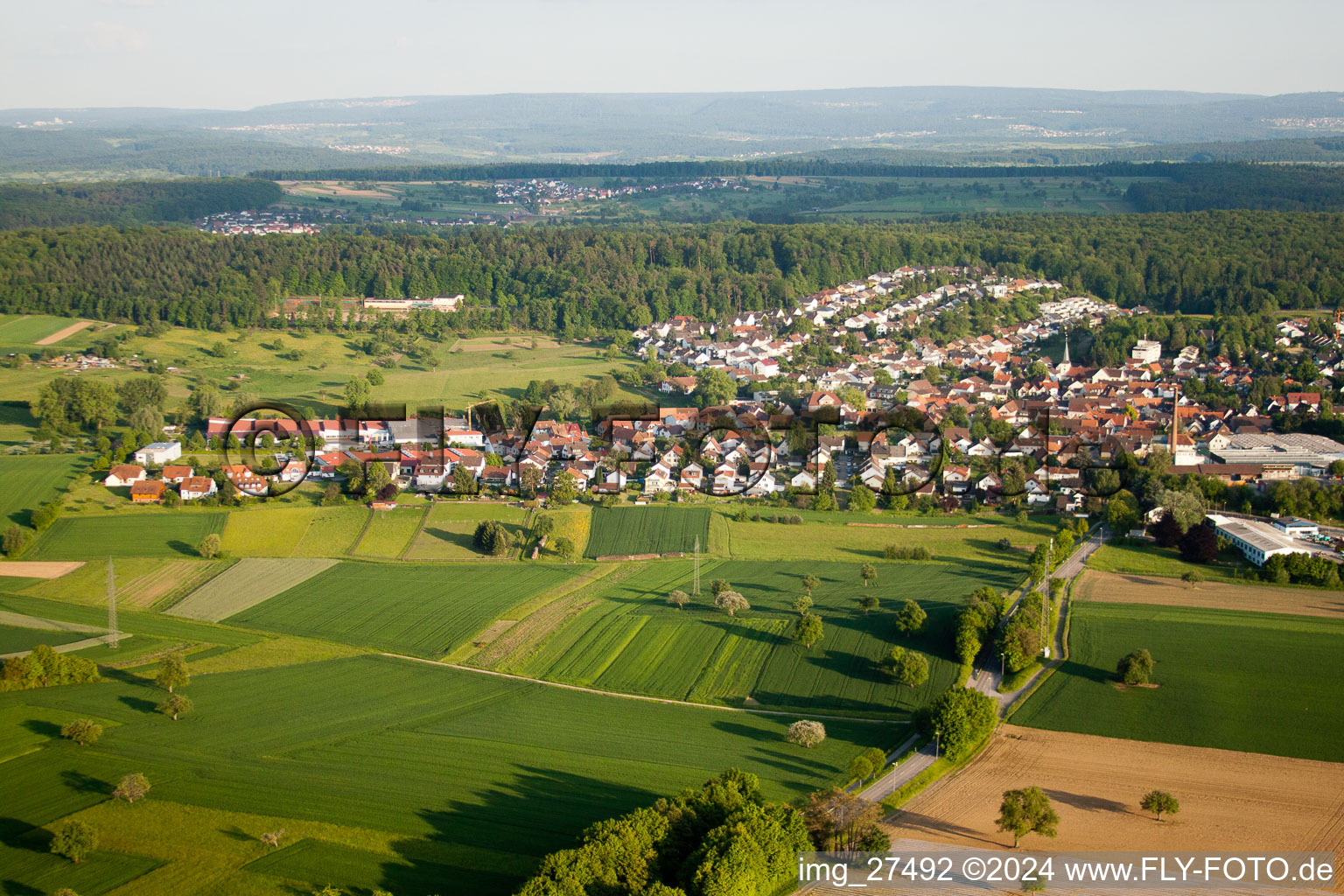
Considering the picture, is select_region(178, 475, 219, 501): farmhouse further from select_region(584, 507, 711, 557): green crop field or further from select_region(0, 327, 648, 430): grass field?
select_region(584, 507, 711, 557): green crop field

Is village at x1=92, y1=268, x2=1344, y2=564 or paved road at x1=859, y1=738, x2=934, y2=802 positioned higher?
village at x1=92, y1=268, x2=1344, y2=564

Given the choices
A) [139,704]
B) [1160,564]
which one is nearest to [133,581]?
[139,704]

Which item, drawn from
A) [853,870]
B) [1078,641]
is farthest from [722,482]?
[853,870]

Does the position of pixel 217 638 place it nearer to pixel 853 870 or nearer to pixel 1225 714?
pixel 853 870

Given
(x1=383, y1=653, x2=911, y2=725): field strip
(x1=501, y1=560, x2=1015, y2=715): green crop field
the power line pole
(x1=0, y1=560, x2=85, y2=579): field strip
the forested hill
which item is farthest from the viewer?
the forested hill

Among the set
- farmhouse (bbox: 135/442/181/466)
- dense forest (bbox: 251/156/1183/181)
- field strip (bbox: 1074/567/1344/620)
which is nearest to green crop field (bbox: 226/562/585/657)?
farmhouse (bbox: 135/442/181/466)

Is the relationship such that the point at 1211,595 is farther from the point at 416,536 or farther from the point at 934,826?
the point at 416,536

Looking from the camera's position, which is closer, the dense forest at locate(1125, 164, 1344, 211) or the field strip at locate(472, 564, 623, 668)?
the field strip at locate(472, 564, 623, 668)

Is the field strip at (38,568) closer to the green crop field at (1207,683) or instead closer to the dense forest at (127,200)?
the green crop field at (1207,683)
